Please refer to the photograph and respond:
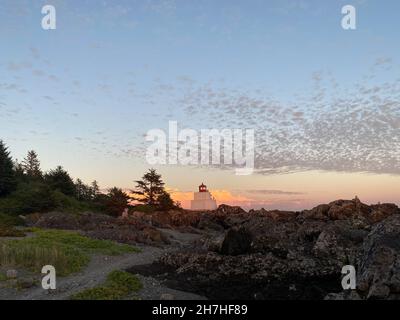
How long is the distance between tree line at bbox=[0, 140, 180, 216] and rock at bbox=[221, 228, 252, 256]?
30.5 meters

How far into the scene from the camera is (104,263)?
19.9 meters

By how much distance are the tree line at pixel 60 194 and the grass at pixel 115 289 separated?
3169 centimetres

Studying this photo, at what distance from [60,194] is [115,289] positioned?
130ft

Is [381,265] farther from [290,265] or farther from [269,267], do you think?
[269,267]

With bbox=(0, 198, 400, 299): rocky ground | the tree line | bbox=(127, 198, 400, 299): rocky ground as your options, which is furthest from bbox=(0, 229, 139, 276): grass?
the tree line

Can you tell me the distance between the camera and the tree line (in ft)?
144

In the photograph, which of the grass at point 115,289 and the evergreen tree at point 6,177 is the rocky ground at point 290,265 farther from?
the evergreen tree at point 6,177

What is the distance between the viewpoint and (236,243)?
60.1 ft

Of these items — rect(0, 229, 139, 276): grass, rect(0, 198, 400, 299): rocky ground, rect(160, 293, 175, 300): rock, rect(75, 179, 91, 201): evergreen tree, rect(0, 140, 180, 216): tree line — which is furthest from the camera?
rect(75, 179, 91, 201): evergreen tree

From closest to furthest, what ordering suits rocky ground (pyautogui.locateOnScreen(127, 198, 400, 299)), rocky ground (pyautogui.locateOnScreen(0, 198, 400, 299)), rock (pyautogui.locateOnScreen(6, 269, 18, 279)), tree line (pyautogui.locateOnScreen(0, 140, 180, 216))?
rocky ground (pyautogui.locateOnScreen(127, 198, 400, 299)) → rocky ground (pyautogui.locateOnScreen(0, 198, 400, 299)) → rock (pyautogui.locateOnScreen(6, 269, 18, 279)) → tree line (pyautogui.locateOnScreen(0, 140, 180, 216))

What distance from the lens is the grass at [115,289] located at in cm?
1234

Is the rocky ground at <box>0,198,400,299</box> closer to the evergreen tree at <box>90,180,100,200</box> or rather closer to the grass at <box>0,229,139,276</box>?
the grass at <box>0,229,139,276</box>

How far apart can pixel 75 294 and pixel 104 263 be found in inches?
291
